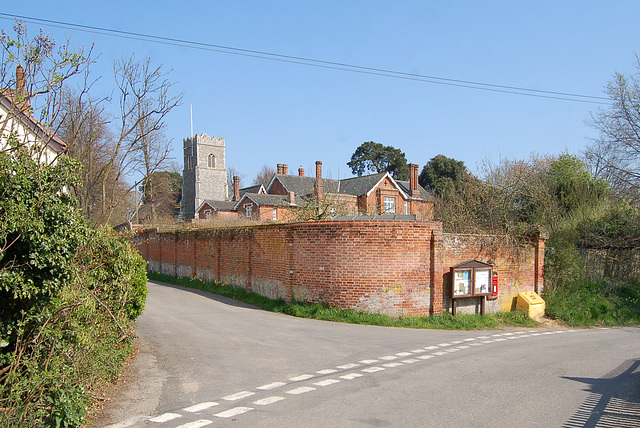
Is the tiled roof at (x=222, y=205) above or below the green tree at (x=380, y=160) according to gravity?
below

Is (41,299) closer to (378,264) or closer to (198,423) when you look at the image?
(198,423)

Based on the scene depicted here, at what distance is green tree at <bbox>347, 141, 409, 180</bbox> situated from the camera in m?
72.9

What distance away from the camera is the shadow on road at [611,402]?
652cm

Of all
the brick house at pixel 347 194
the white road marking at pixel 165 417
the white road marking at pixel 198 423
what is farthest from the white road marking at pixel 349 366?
the brick house at pixel 347 194

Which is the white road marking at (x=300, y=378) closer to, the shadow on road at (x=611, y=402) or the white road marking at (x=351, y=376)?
the white road marking at (x=351, y=376)

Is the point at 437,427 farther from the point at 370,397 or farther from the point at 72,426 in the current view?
the point at 72,426

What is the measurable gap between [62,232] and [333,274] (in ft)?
34.4

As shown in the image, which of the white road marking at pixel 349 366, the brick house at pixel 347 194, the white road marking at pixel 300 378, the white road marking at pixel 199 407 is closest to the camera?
the white road marking at pixel 199 407

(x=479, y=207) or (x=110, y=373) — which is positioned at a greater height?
(x=479, y=207)

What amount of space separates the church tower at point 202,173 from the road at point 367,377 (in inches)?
2515

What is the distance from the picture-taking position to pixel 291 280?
1633 centimetres

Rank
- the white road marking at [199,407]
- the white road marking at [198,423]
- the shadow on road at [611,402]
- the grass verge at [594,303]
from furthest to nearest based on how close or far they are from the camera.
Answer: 1. the grass verge at [594,303]
2. the white road marking at [199,407]
3. the shadow on road at [611,402]
4. the white road marking at [198,423]

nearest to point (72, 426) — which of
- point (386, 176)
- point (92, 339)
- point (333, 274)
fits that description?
point (92, 339)

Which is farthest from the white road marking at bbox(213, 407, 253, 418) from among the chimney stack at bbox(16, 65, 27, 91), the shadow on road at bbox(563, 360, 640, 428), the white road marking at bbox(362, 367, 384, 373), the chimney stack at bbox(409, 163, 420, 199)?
the chimney stack at bbox(409, 163, 420, 199)
